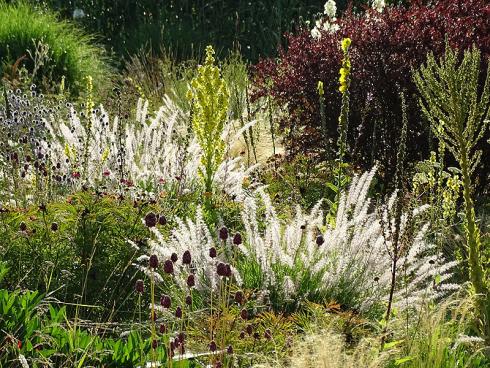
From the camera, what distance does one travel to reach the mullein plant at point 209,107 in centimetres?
552

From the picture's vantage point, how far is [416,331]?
151 inches

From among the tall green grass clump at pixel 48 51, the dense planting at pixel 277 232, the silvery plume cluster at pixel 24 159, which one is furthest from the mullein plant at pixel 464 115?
the tall green grass clump at pixel 48 51

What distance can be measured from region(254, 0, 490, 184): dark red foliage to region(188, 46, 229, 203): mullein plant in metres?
1.24

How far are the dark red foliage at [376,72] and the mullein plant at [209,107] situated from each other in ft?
4.07

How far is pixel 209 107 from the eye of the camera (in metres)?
5.60

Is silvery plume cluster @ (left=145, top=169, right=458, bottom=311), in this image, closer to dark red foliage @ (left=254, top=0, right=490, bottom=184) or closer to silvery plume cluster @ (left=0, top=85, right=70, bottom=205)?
silvery plume cluster @ (left=0, top=85, right=70, bottom=205)

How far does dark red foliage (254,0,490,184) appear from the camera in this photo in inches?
274

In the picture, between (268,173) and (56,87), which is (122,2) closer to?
(56,87)

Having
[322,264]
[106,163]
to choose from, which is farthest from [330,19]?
[322,264]

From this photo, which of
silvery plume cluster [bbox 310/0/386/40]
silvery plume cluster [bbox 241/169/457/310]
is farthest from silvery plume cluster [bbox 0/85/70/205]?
silvery plume cluster [bbox 310/0/386/40]

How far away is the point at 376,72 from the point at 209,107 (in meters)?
2.01

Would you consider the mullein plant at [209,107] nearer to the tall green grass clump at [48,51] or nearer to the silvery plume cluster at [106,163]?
the silvery plume cluster at [106,163]

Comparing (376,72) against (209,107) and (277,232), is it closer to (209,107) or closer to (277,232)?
(209,107)

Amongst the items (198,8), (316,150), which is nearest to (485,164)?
(316,150)
